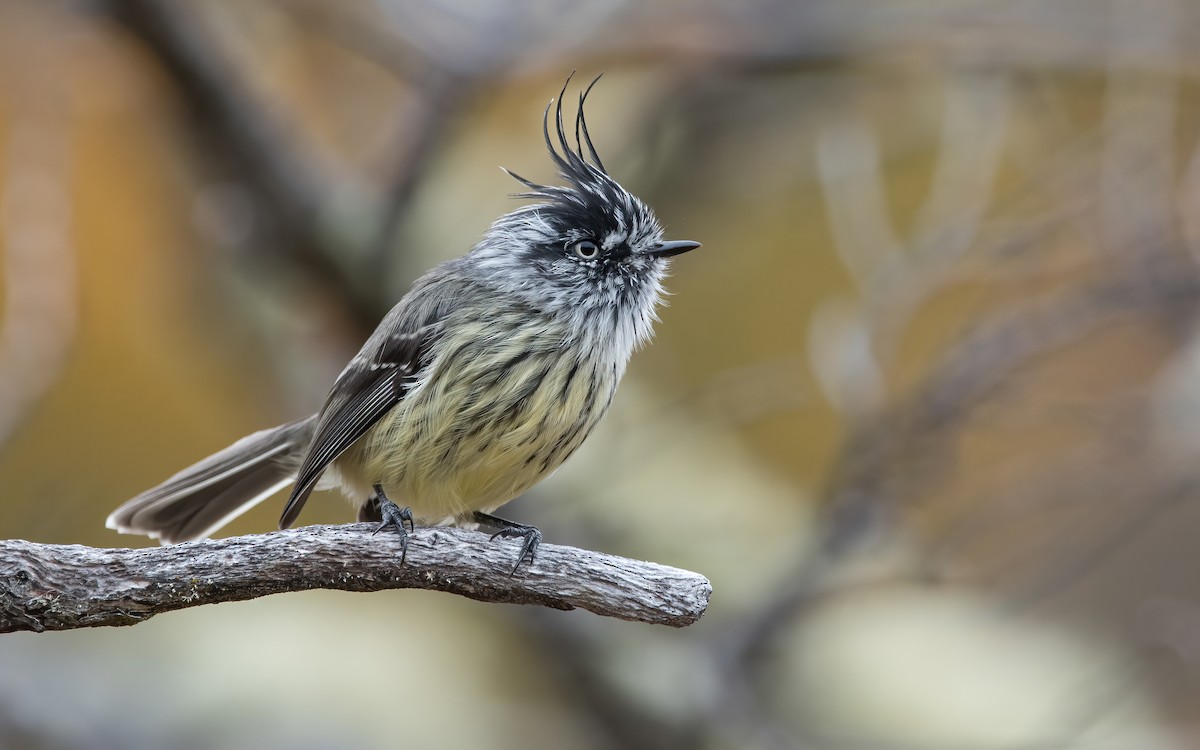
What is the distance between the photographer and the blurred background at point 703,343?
5113 millimetres

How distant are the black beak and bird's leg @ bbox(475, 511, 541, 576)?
942mm

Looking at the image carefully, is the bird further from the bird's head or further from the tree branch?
the tree branch

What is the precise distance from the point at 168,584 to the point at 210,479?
160 centimetres

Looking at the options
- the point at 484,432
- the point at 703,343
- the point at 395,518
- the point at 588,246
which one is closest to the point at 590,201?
the point at 588,246

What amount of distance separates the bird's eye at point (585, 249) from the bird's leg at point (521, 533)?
852mm

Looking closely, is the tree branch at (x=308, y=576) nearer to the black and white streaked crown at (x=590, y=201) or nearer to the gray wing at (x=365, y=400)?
the gray wing at (x=365, y=400)

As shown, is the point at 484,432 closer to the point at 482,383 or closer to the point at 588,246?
the point at 482,383

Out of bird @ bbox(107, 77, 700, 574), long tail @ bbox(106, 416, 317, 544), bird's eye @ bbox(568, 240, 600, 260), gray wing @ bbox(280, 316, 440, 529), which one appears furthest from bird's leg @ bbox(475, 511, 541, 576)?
bird's eye @ bbox(568, 240, 600, 260)

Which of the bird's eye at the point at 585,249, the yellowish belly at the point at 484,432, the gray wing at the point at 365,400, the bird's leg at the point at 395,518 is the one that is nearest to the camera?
the bird's leg at the point at 395,518

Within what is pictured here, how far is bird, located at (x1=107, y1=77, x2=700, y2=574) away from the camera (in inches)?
133

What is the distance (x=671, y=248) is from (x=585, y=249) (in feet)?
0.89

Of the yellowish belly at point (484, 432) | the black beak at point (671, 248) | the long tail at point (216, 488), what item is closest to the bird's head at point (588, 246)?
the black beak at point (671, 248)

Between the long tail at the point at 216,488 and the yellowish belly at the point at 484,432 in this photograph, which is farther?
the long tail at the point at 216,488

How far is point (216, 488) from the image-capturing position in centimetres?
394
